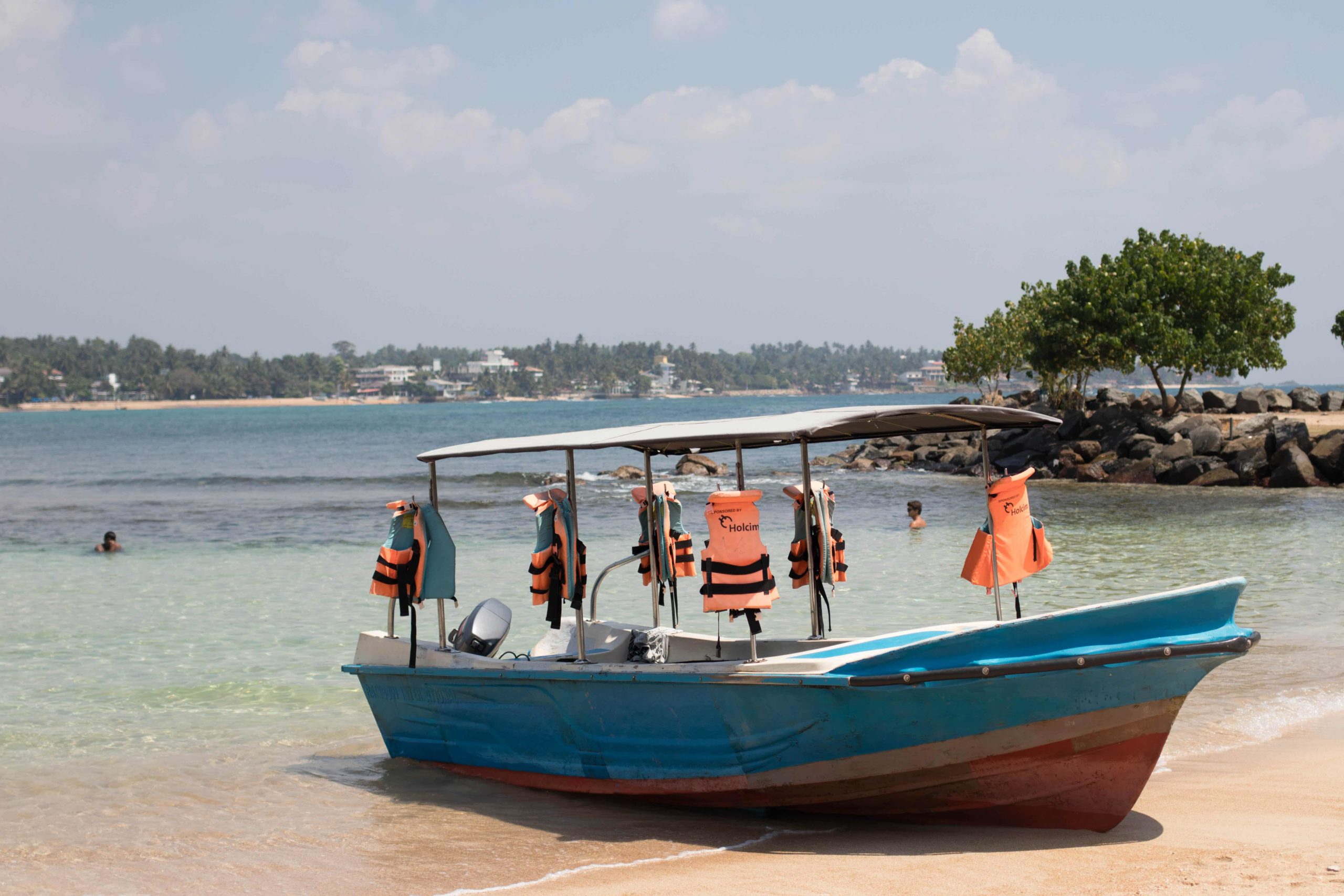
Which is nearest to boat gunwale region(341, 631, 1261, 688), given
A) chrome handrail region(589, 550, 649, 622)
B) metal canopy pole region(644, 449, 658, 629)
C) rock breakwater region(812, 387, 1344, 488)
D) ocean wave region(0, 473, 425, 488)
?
chrome handrail region(589, 550, 649, 622)

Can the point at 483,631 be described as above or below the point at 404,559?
below

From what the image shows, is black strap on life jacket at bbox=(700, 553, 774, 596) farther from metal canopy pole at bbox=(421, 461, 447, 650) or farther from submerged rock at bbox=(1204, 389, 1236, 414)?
submerged rock at bbox=(1204, 389, 1236, 414)

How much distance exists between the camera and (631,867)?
6.07 meters

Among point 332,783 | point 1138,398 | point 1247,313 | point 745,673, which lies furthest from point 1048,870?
point 1138,398

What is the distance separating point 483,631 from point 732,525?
2807 mm

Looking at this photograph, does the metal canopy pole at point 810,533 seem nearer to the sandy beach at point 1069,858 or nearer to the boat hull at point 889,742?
the boat hull at point 889,742

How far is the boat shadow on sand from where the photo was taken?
6070 millimetres

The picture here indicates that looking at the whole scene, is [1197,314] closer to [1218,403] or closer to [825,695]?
[1218,403]

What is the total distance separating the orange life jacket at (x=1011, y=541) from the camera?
736cm

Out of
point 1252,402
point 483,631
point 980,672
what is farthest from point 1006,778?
point 1252,402

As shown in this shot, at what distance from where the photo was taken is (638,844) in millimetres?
6418

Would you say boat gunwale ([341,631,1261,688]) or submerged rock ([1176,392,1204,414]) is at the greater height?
submerged rock ([1176,392,1204,414])

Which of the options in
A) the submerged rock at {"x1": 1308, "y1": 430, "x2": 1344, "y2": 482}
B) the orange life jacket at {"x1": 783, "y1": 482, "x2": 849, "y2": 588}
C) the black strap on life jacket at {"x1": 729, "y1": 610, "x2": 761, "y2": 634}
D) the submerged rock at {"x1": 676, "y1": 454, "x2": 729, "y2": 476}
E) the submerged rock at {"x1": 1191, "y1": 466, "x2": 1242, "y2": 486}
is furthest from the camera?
the submerged rock at {"x1": 676, "y1": 454, "x2": 729, "y2": 476}

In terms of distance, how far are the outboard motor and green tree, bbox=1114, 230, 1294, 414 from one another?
3346 centimetres
